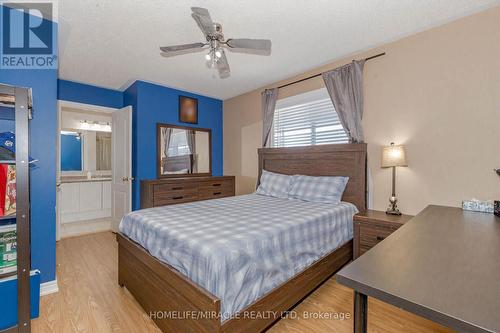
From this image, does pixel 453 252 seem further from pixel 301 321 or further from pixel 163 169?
pixel 163 169

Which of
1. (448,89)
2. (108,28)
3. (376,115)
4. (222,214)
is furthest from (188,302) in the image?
(448,89)

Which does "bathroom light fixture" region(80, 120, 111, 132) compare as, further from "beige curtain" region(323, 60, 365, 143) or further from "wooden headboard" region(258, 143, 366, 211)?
"beige curtain" region(323, 60, 365, 143)

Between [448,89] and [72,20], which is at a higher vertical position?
[72,20]

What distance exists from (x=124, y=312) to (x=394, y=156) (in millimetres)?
2954

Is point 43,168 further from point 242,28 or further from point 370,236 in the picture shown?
point 370,236

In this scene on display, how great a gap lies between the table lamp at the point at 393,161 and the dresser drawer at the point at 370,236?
1.24ft

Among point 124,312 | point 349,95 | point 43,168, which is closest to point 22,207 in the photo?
point 43,168

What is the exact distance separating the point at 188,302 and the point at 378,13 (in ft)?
9.25

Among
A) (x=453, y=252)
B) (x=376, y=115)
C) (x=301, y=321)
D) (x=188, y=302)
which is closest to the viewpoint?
(x=453, y=252)

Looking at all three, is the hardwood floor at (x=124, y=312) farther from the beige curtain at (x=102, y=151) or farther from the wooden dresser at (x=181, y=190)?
the beige curtain at (x=102, y=151)

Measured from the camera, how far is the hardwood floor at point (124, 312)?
1758 millimetres

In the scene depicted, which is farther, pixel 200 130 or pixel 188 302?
pixel 200 130

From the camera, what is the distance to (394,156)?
250cm

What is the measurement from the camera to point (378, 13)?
2156 mm
